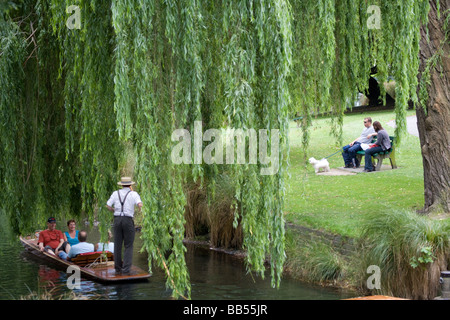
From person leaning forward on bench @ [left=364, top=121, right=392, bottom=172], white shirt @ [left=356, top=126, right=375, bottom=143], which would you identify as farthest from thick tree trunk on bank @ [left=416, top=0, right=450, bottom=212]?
white shirt @ [left=356, top=126, right=375, bottom=143]

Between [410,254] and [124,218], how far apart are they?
385cm

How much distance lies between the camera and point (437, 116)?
10.1 m

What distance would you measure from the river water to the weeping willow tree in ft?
7.12

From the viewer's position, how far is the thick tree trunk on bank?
1002 centimetres

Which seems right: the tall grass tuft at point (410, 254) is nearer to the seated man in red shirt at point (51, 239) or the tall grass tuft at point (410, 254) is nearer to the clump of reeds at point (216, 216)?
the clump of reeds at point (216, 216)

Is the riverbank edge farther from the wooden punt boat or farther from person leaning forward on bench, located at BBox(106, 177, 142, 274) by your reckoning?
person leaning forward on bench, located at BBox(106, 177, 142, 274)

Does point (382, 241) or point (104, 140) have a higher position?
point (104, 140)

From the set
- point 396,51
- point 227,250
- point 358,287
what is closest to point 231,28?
point 396,51

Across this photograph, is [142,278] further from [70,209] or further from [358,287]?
[358,287]

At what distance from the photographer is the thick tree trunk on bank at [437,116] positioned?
10016 mm

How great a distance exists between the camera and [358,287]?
9078 millimetres

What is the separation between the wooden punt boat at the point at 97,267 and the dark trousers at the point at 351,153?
266 inches

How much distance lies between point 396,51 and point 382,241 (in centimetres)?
285
